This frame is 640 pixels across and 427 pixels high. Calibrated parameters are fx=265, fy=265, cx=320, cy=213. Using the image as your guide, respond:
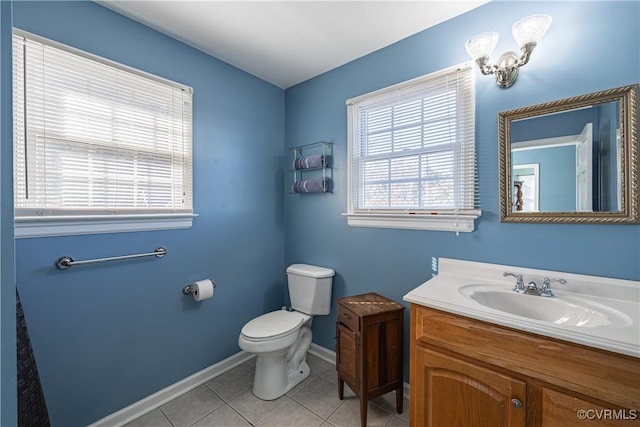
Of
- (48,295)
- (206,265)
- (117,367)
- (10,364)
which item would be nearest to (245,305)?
(206,265)

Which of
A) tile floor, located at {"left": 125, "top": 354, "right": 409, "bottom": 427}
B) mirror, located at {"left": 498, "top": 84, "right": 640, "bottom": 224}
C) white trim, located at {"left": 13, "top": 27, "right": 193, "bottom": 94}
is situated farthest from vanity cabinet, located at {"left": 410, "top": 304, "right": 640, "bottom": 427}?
white trim, located at {"left": 13, "top": 27, "right": 193, "bottom": 94}

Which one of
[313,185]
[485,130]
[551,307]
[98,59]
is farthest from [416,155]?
[98,59]

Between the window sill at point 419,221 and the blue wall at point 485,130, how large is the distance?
5cm

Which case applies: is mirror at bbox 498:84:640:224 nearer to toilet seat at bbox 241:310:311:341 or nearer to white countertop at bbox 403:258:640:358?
white countertop at bbox 403:258:640:358

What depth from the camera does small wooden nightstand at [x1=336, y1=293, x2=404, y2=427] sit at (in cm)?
155

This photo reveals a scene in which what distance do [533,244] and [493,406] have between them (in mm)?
824

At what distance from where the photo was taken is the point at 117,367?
159 cm

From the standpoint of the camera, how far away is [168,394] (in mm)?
1800

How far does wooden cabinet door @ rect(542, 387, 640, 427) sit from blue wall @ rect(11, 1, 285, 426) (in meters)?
1.98

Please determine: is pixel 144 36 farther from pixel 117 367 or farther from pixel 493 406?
pixel 493 406

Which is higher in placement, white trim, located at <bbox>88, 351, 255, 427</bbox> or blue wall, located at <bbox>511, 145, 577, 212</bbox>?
blue wall, located at <bbox>511, 145, 577, 212</bbox>

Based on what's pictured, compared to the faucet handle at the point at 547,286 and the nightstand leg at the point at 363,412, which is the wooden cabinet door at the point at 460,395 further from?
the faucet handle at the point at 547,286

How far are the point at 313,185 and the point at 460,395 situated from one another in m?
1.65

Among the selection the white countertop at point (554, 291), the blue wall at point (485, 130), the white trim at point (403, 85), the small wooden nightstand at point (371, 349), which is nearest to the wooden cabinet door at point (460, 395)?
the white countertop at point (554, 291)
